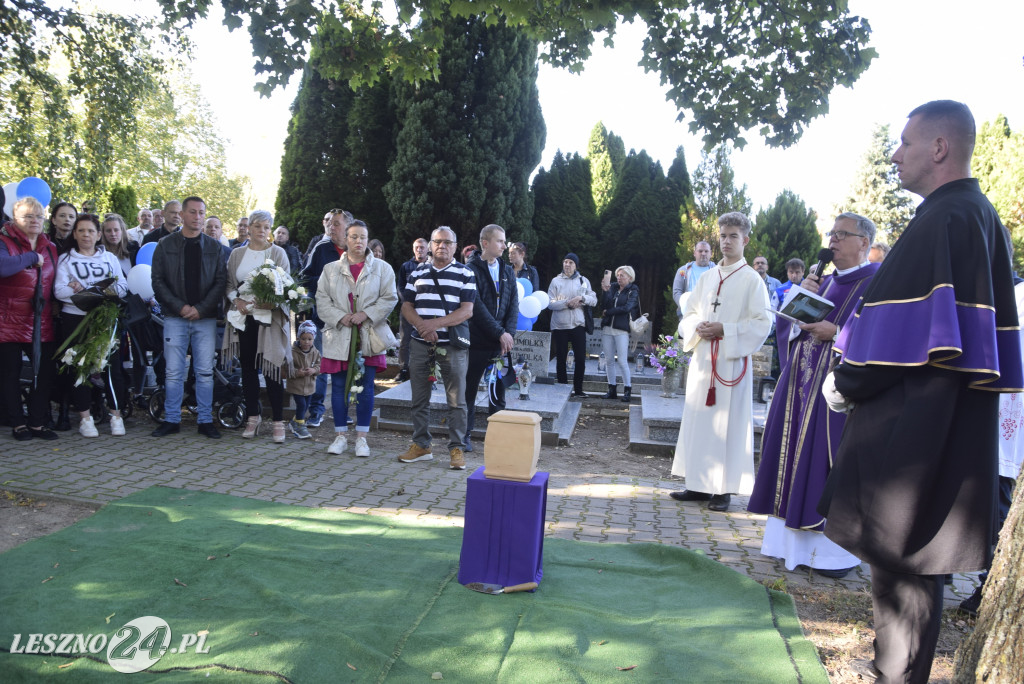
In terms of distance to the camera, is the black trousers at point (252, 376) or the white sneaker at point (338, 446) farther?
the black trousers at point (252, 376)

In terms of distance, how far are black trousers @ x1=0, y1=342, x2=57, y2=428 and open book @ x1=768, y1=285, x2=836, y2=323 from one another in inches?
260

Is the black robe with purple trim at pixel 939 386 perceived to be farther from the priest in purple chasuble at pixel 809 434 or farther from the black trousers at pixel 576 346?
the black trousers at pixel 576 346

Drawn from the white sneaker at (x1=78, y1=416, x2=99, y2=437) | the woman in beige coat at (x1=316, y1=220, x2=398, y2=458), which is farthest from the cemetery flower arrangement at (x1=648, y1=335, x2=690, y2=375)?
the white sneaker at (x1=78, y1=416, x2=99, y2=437)

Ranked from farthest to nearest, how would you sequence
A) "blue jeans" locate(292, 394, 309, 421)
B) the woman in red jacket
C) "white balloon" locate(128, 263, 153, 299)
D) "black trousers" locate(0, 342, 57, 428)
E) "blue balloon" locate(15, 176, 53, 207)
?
1. "blue balloon" locate(15, 176, 53, 207)
2. "blue jeans" locate(292, 394, 309, 421)
3. "white balloon" locate(128, 263, 153, 299)
4. "black trousers" locate(0, 342, 57, 428)
5. the woman in red jacket

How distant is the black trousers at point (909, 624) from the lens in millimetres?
2771

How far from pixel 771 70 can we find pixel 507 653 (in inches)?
207

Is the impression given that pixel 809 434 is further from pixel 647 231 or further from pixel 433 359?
pixel 647 231

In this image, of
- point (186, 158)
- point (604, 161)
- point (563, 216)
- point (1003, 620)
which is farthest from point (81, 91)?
point (186, 158)

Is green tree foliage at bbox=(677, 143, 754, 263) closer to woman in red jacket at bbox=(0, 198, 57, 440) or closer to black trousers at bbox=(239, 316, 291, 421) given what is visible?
black trousers at bbox=(239, 316, 291, 421)

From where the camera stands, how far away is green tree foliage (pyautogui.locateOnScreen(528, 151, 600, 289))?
19.3 metres

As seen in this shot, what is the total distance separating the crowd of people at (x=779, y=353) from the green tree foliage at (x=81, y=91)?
7.19 ft

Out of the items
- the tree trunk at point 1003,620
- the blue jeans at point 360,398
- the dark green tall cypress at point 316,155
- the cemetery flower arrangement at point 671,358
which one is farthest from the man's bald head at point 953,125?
the dark green tall cypress at point 316,155

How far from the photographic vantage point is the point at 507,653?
328 cm

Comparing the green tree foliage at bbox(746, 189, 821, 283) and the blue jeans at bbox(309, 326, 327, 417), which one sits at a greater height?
the green tree foliage at bbox(746, 189, 821, 283)
